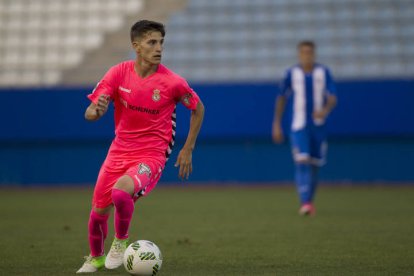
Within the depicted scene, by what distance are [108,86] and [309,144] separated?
538cm

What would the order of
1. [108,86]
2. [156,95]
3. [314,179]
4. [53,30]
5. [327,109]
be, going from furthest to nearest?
[53,30]
[314,179]
[327,109]
[156,95]
[108,86]

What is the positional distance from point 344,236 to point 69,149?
9.46 m

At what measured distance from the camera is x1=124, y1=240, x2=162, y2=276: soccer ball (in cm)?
563

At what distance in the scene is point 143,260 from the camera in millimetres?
5641

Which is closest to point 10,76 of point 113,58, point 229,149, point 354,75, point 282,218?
point 113,58

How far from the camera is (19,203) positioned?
13359mm

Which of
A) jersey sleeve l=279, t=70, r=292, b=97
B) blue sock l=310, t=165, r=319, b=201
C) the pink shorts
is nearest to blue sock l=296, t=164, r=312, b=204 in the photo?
blue sock l=310, t=165, r=319, b=201

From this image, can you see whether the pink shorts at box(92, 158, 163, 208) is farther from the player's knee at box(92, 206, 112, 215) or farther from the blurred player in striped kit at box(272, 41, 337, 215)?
the blurred player in striped kit at box(272, 41, 337, 215)

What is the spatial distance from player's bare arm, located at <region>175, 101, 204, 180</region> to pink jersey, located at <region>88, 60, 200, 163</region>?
0.08m

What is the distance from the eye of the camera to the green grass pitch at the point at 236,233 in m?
6.31

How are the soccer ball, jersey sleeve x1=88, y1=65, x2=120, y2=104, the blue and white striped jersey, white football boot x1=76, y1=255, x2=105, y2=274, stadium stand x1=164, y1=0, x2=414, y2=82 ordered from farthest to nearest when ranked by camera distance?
1. stadium stand x1=164, y1=0, x2=414, y2=82
2. the blue and white striped jersey
3. jersey sleeve x1=88, y1=65, x2=120, y2=104
4. white football boot x1=76, y1=255, x2=105, y2=274
5. the soccer ball

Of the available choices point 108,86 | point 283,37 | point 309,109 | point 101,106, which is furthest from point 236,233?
point 283,37

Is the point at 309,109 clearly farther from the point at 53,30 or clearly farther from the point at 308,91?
the point at 53,30

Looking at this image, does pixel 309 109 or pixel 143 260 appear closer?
pixel 143 260
